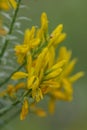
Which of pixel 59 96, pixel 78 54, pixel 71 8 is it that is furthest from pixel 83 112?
pixel 59 96

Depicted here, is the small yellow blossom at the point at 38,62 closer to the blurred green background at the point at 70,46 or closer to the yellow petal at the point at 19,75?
the yellow petal at the point at 19,75

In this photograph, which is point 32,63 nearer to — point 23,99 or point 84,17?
point 23,99

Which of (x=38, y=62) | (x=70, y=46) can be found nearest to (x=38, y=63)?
(x=38, y=62)

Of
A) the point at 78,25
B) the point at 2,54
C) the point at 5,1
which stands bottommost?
the point at 2,54

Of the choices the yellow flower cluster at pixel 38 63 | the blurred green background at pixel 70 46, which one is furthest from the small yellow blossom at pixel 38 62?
the blurred green background at pixel 70 46

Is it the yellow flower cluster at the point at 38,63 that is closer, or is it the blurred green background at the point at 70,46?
the yellow flower cluster at the point at 38,63

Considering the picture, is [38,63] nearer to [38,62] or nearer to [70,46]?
[38,62]

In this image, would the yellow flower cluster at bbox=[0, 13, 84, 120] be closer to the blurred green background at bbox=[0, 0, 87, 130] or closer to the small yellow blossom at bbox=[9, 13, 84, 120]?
the small yellow blossom at bbox=[9, 13, 84, 120]

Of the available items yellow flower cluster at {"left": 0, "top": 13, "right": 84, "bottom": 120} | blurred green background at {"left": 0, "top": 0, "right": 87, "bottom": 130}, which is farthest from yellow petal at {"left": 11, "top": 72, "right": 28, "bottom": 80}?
blurred green background at {"left": 0, "top": 0, "right": 87, "bottom": 130}
